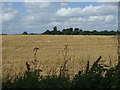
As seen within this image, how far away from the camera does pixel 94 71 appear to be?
400 centimetres

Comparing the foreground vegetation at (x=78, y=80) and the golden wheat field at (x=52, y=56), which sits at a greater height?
the foreground vegetation at (x=78, y=80)

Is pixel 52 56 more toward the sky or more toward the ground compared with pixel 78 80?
more toward the ground

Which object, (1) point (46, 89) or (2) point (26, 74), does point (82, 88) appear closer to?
(1) point (46, 89)

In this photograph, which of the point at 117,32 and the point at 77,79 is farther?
the point at 117,32

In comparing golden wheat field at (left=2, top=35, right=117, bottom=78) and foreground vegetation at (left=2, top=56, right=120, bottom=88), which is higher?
foreground vegetation at (left=2, top=56, right=120, bottom=88)

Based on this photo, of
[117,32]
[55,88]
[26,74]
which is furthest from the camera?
[117,32]

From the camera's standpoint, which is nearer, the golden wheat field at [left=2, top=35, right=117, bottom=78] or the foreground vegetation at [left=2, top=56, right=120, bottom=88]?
the foreground vegetation at [left=2, top=56, right=120, bottom=88]

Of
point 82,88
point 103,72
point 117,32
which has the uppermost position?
point 117,32

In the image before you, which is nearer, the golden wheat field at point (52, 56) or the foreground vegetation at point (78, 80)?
the foreground vegetation at point (78, 80)

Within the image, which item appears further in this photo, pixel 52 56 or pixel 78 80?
pixel 52 56

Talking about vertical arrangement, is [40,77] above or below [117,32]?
below

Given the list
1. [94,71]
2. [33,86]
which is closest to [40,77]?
[33,86]

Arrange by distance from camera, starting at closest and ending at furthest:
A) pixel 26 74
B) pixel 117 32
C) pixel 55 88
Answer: pixel 55 88 < pixel 26 74 < pixel 117 32

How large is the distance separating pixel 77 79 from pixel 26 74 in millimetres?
832
